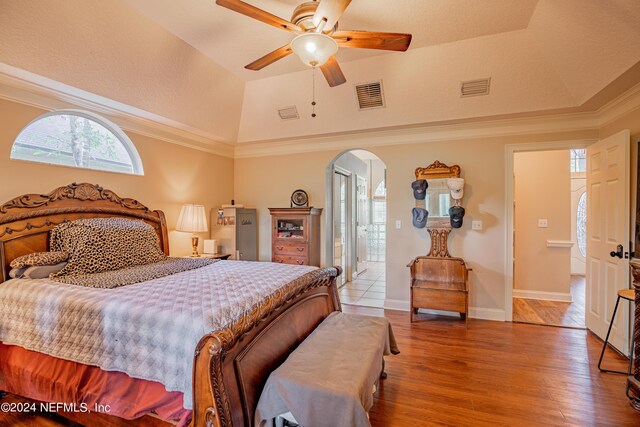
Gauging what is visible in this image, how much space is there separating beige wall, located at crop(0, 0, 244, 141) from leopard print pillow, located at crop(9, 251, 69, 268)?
1.47 metres

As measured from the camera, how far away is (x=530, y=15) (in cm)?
255

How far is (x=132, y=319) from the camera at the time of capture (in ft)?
5.23

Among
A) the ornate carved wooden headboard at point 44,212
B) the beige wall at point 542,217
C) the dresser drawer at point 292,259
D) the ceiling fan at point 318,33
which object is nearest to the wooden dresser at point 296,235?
the dresser drawer at point 292,259

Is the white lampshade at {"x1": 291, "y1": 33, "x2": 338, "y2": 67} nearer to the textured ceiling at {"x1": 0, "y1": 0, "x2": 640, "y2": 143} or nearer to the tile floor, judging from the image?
the textured ceiling at {"x1": 0, "y1": 0, "x2": 640, "y2": 143}

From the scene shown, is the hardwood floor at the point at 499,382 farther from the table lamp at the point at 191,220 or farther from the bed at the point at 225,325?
the table lamp at the point at 191,220

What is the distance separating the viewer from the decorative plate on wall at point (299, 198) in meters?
4.76

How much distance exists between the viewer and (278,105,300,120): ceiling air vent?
406cm

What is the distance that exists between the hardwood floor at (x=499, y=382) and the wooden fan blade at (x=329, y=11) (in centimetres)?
247

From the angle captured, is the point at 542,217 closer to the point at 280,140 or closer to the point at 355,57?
the point at 355,57

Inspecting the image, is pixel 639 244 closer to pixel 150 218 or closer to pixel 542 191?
pixel 542 191

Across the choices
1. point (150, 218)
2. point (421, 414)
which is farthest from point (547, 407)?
point (150, 218)

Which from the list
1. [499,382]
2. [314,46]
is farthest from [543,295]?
[314,46]

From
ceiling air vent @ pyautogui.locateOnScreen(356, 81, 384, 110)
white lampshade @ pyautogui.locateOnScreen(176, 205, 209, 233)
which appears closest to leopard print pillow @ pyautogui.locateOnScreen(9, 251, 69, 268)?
white lampshade @ pyautogui.locateOnScreen(176, 205, 209, 233)

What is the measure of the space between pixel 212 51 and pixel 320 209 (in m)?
2.49
